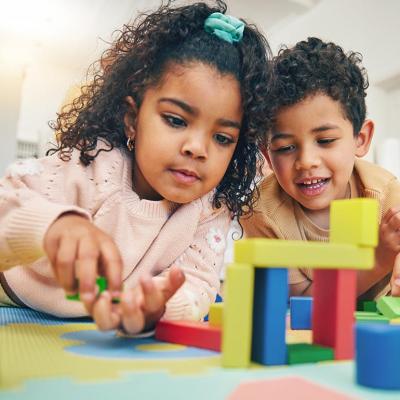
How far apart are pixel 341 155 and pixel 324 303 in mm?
611

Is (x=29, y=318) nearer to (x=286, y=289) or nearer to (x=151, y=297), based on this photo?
(x=151, y=297)

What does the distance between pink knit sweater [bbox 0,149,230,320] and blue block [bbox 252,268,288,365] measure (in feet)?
0.86

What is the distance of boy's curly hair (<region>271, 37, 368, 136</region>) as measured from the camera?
105cm

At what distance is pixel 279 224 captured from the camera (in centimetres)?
116

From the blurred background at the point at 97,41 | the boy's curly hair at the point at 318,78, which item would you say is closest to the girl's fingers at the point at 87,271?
the boy's curly hair at the point at 318,78

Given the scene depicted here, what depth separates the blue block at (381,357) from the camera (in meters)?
0.39

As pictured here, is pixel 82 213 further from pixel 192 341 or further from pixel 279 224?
pixel 279 224

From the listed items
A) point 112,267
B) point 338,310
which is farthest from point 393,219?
point 112,267

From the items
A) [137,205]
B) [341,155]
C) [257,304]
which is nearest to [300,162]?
[341,155]

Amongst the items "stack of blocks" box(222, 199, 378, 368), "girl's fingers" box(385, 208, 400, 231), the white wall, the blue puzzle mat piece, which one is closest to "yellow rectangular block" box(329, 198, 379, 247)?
"stack of blocks" box(222, 199, 378, 368)

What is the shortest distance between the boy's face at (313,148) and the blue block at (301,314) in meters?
0.35

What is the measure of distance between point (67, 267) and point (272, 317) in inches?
7.7

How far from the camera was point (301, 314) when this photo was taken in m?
0.75

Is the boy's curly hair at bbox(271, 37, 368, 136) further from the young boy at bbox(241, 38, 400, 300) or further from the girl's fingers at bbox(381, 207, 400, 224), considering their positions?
the girl's fingers at bbox(381, 207, 400, 224)
